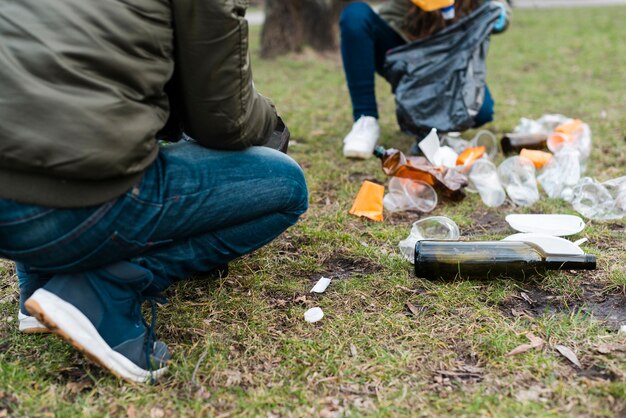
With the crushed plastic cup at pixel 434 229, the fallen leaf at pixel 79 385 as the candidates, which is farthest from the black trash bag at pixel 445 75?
the fallen leaf at pixel 79 385

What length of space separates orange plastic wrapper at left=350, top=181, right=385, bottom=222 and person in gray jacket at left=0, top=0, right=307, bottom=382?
936 mm

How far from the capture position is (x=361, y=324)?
199cm

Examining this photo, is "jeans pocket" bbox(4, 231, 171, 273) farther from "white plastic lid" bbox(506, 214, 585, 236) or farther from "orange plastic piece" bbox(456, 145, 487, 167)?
"orange plastic piece" bbox(456, 145, 487, 167)

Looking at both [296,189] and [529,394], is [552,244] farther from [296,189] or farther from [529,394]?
[296,189]

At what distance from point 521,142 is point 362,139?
2.96ft

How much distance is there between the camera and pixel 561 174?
10.2 feet

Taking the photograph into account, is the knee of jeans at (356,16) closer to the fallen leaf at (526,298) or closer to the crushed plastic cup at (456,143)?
the crushed plastic cup at (456,143)

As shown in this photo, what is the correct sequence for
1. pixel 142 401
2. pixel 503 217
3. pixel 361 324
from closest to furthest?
pixel 142 401 → pixel 361 324 → pixel 503 217

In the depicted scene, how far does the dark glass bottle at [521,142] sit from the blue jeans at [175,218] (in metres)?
1.90

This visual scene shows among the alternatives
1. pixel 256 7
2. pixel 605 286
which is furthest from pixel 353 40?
pixel 256 7

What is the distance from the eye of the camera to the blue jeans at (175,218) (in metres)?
1.57

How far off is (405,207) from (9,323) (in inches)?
68.0

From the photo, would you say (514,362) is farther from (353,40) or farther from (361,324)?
(353,40)

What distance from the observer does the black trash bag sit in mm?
3377
